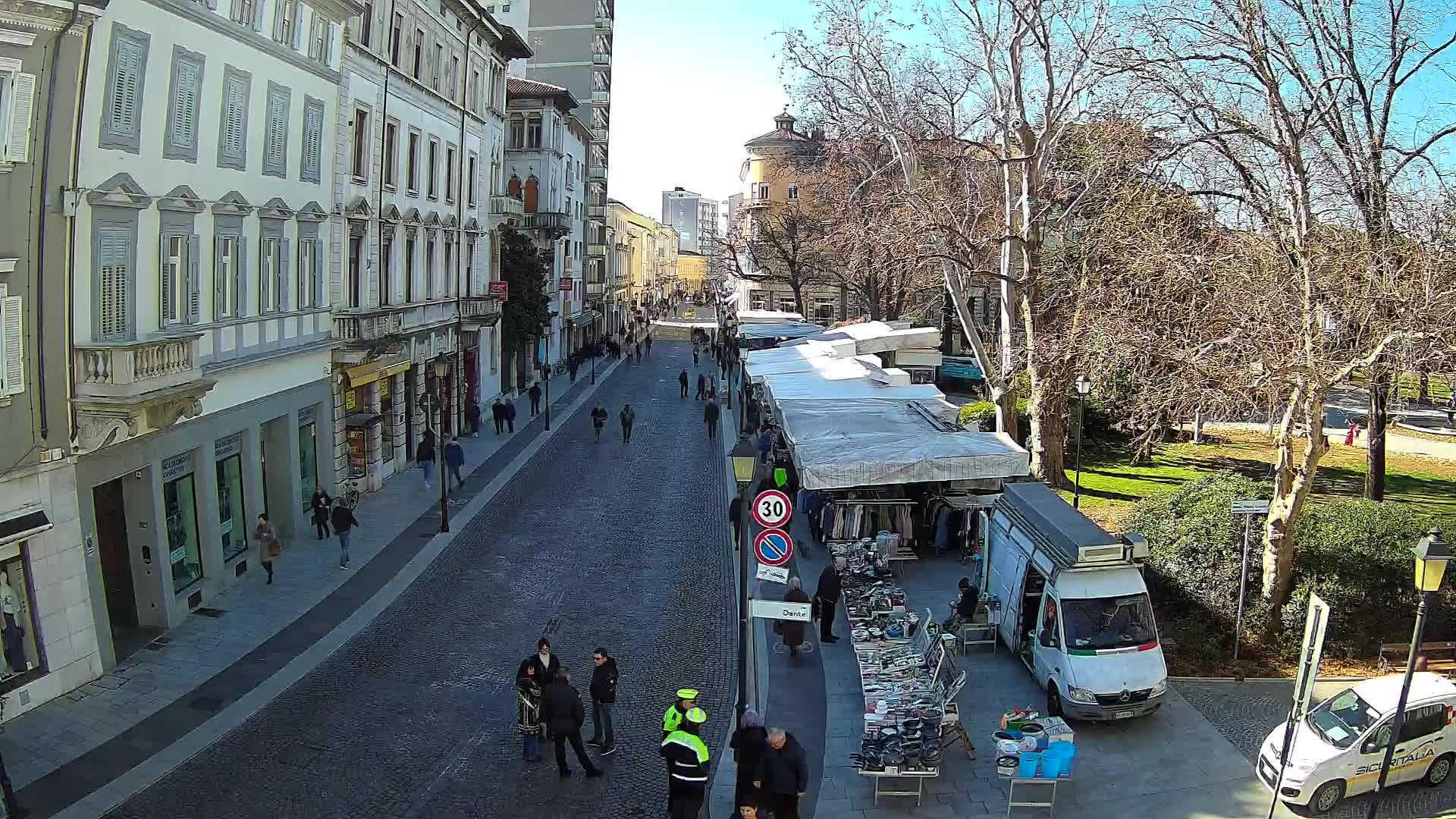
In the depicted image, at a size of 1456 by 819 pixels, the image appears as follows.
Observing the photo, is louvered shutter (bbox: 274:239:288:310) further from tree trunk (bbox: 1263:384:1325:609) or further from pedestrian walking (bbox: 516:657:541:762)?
tree trunk (bbox: 1263:384:1325:609)

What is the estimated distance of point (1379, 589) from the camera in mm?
15484

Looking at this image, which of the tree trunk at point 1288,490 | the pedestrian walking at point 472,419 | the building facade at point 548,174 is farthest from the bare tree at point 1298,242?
the building facade at point 548,174

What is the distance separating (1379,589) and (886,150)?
2967 cm

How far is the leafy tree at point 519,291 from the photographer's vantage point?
147ft

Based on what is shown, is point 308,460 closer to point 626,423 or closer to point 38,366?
point 38,366

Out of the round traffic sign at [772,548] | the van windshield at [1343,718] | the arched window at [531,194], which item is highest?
the arched window at [531,194]

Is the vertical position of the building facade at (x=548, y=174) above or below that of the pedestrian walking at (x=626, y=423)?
above

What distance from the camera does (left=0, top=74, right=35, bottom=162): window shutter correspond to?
42.7 ft

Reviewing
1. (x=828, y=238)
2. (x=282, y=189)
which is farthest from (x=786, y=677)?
(x=828, y=238)

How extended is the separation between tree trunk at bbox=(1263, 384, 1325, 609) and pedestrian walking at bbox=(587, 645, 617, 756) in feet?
31.6

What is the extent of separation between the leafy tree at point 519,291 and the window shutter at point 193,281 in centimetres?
2510

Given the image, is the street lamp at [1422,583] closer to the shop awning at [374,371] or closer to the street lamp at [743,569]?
the street lamp at [743,569]

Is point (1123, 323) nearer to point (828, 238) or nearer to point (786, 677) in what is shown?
point (786, 677)

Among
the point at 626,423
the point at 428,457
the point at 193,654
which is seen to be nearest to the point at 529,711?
the point at 193,654
